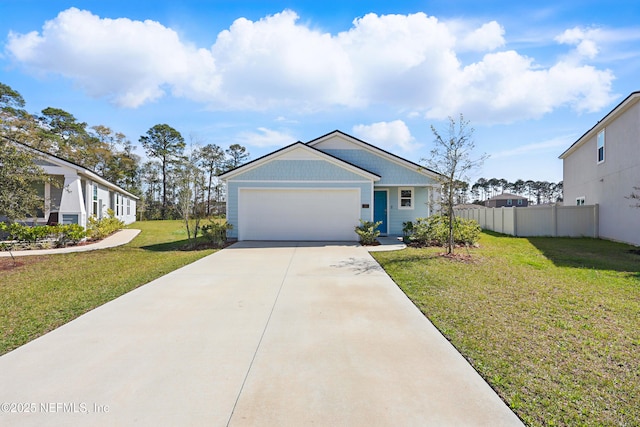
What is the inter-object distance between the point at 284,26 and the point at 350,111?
261 inches

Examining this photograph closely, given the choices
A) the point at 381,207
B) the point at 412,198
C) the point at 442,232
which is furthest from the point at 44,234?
the point at 412,198

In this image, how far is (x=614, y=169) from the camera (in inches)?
551

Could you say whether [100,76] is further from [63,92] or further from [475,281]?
[475,281]

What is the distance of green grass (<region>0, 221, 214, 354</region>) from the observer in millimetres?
4445

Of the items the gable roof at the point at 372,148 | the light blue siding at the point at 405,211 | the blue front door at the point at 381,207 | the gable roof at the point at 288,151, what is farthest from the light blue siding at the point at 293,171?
the light blue siding at the point at 405,211

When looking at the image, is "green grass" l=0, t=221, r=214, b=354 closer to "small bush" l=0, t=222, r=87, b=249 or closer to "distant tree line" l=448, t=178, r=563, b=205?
"small bush" l=0, t=222, r=87, b=249

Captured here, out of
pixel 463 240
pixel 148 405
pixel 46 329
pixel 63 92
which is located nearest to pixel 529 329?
pixel 148 405

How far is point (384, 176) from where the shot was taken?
16.2 meters

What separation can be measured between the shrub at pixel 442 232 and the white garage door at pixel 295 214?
9.67 feet

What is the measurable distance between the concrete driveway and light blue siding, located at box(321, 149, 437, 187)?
1135 cm

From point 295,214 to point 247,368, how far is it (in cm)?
1070

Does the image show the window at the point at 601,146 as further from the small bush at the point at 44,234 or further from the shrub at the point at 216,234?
the small bush at the point at 44,234

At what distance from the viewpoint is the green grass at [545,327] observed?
263 cm

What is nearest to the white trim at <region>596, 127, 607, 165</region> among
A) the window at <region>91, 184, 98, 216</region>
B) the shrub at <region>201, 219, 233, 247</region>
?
the shrub at <region>201, 219, 233, 247</region>
